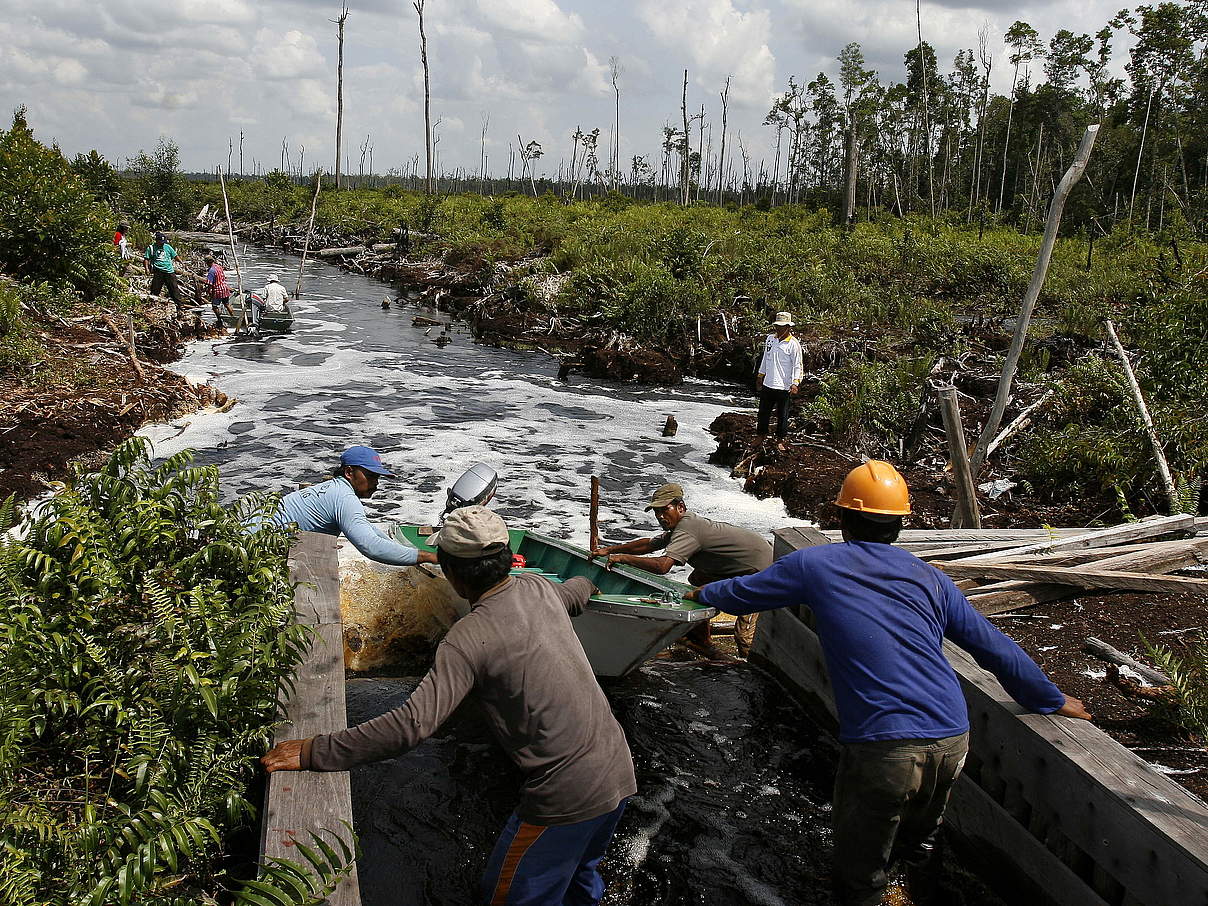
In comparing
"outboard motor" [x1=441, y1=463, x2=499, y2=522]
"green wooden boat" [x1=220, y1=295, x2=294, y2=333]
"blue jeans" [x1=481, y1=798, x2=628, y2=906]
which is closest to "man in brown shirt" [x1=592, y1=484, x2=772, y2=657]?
"outboard motor" [x1=441, y1=463, x2=499, y2=522]

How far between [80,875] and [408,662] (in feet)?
13.0

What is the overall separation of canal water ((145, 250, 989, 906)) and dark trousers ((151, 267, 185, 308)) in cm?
176

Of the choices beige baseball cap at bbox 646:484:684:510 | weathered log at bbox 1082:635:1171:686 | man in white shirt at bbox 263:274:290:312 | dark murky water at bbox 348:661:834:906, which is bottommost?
dark murky water at bbox 348:661:834:906

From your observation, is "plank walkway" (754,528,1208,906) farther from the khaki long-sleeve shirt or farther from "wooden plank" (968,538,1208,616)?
the khaki long-sleeve shirt

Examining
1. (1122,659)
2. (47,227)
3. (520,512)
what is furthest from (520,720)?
(47,227)

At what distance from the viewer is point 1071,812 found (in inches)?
140

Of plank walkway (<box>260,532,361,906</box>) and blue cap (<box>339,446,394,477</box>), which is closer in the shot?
plank walkway (<box>260,532,361,906</box>)

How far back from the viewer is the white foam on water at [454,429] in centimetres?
1073

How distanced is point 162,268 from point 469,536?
1943 cm

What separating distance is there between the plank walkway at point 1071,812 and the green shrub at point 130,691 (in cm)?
285

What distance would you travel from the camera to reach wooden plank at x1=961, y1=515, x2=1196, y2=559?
19.5 feet

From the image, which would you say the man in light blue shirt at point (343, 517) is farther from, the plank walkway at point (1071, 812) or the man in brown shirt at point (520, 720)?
the plank walkway at point (1071, 812)

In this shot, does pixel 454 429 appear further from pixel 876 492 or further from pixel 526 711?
pixel 526 711

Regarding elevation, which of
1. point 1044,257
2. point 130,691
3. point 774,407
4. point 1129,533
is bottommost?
point 1129,533
